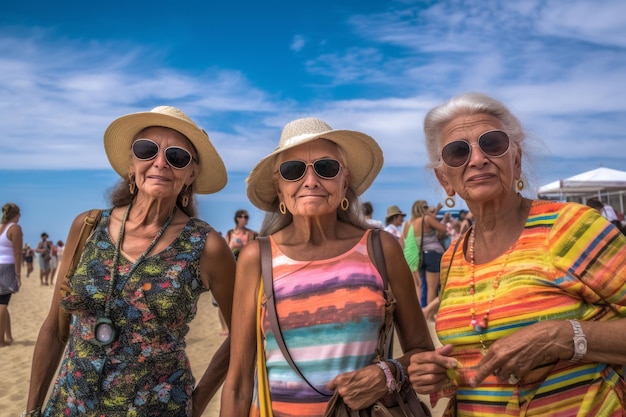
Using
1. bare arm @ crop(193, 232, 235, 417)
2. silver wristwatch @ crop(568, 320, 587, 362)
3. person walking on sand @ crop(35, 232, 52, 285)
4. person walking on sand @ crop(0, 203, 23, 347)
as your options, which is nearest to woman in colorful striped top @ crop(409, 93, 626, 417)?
silver wristwatch @ crop(568, 320, 587, 362)

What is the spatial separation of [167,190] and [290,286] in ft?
2.64

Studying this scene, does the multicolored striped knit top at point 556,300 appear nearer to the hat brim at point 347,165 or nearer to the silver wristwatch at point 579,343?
the silver wristwatch at point 579,343

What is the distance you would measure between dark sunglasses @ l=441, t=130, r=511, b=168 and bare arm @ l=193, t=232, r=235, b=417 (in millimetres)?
1167

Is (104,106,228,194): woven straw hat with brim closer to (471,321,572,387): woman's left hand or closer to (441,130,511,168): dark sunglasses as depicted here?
(441,130,511,168): dark sunglasses

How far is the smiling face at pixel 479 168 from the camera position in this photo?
2.22 m

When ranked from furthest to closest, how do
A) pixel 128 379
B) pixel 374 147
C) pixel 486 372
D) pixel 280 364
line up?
pixel 374 147 < pixel 128 379 < pixel 280 364 < pixel 486 372

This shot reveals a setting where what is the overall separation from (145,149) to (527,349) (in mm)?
1890

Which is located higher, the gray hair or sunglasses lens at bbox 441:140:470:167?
the gray hair

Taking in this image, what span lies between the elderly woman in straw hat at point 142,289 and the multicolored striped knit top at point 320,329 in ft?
1.59

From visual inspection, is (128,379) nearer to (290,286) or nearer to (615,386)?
(290,286)

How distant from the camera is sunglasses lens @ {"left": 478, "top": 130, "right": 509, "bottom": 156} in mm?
2234

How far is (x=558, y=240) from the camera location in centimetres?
199

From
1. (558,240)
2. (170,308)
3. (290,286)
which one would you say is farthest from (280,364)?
(558,240)

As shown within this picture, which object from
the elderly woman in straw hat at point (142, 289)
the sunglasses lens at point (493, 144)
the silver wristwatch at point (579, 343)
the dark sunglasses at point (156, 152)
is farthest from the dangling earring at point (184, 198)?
the silver wristwatch at point (579, 343)
